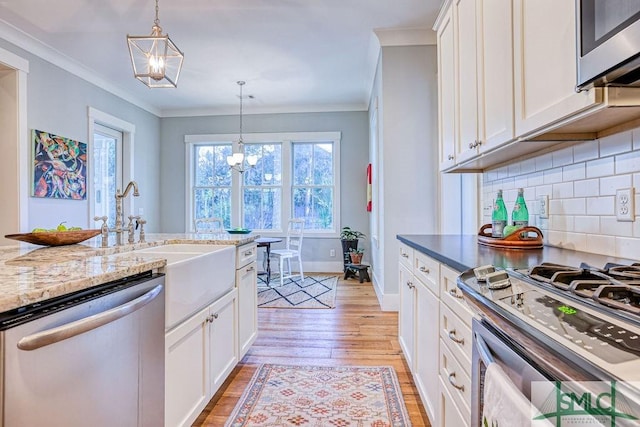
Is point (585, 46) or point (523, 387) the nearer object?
point (523, 387)

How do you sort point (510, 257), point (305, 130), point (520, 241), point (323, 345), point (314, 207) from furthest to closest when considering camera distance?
1. point (314, 207)
2. point (305, 130)
3. point (323, 345)
4. point (520, 241)
5. point (510, 257)

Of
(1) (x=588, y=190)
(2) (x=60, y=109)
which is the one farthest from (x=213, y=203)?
(1) (x=588, y=190)

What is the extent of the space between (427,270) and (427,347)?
388mm

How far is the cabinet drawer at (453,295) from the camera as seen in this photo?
Result: 117 cm

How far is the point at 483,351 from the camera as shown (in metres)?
0.85

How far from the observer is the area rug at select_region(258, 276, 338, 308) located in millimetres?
3865

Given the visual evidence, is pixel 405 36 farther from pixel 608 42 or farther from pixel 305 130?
pixel 608 42

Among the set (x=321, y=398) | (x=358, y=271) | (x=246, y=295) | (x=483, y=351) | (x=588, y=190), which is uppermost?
(x=588, y=190)

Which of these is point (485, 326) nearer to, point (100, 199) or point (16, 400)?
point (16, 400)

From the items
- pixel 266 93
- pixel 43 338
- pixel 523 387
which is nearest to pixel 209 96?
pixel 266 93

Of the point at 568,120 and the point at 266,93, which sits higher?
the point at 266,93

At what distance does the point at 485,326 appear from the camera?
2.85 ft

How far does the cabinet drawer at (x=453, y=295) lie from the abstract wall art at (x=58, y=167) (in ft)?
13.5

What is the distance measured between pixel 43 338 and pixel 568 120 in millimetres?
1578
